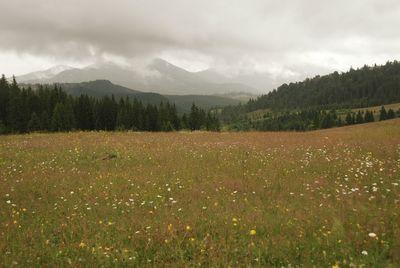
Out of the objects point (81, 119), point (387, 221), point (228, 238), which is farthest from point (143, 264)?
point (81, 119)

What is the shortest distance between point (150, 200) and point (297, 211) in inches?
177

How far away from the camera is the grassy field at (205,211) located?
6.96m

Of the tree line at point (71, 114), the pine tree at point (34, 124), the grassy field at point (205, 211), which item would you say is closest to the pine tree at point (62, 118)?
the tree line at point (71, 114)

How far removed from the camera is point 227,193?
11188 millimetres

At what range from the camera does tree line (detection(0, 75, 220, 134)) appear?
2955 inches

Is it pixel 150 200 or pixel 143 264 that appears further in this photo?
pixel 150 200

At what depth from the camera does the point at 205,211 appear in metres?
9.46

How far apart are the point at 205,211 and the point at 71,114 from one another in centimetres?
7585

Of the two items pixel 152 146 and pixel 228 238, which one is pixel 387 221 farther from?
pixel 152 146

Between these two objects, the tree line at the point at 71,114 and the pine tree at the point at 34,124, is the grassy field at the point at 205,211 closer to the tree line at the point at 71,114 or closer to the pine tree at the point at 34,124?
the tree line at the point at 71,114

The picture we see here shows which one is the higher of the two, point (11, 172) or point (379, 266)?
point (11, 172)

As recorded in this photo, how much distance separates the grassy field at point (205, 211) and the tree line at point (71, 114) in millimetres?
50384

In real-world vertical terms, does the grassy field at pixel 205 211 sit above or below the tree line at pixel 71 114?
below

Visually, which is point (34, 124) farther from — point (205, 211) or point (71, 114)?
point (205, 211)
